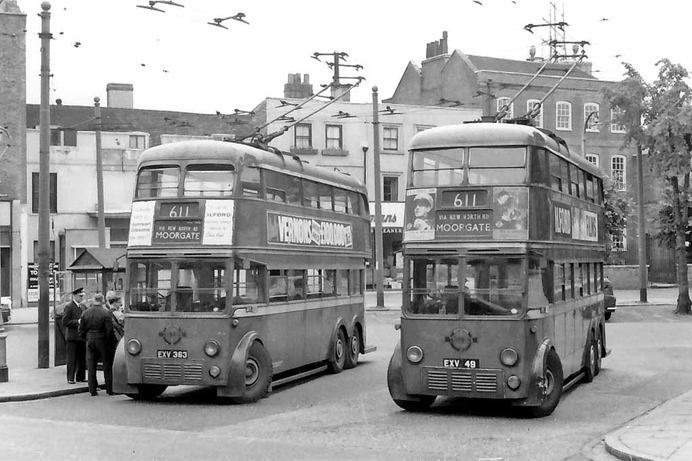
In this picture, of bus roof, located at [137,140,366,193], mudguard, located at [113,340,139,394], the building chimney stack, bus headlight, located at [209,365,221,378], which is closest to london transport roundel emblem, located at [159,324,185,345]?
bus headlight, located at [209,365,221,378]

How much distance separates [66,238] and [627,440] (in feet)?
131

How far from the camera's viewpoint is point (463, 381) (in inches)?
559

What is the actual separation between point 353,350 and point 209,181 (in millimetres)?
6814

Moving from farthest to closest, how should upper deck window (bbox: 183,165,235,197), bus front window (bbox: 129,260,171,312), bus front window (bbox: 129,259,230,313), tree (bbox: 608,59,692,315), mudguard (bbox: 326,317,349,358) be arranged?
1. tree (bbox: 608,59,692,315)
2. mudguard (bbox: 326,317,349,358)
3. upper deck window (bbox: 183,165,235,197)
4. bus front window (bbox: 129,260,171,312)
5. bus front window (bbox: 129,259,230,313)

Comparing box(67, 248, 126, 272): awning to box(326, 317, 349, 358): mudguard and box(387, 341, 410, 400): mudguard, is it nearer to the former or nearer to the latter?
box(326, 317, 349, 358): mudguard

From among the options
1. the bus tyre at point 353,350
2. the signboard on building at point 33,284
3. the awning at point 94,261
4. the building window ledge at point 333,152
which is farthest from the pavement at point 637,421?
the building window ledge at point 333,152

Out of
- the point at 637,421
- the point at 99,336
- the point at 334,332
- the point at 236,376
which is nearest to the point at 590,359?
the point at 334,332

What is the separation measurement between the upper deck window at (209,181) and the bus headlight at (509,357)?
503 centimetres

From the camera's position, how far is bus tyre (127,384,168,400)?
16.9 meters

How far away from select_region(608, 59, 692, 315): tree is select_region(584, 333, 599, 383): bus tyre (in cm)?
1992

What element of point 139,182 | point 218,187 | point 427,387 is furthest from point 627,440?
point 139,182

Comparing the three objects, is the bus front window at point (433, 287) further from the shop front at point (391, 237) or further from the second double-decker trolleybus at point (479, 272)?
the shop front at point (391, 237)

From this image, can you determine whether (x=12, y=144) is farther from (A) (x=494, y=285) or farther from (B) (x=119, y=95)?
(A) (x=494, y=285)

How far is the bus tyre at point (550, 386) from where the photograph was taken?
14.3m
